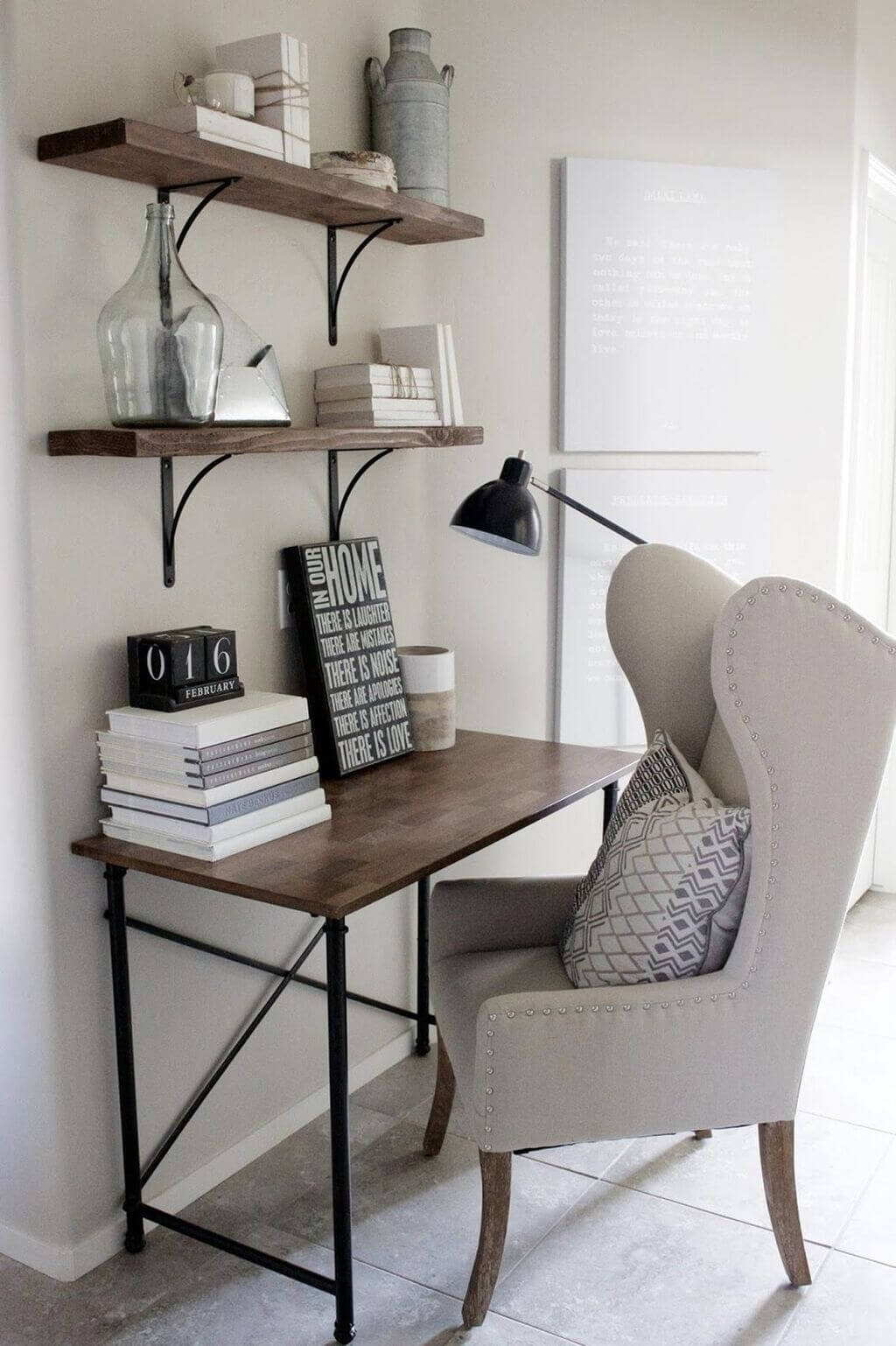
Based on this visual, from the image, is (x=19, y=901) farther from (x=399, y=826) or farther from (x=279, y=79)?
(x=279, y=79)

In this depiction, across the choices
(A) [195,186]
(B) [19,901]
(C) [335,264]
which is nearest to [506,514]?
(C) [335,264]

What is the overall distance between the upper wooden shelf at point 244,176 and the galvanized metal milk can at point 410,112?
0.32 feet

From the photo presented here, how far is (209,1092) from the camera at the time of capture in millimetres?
2268

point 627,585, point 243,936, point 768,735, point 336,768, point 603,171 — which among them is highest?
point 603,171

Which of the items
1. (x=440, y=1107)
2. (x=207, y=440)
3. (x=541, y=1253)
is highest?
(x=207, y=440)

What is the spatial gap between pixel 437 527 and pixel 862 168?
1432 mm

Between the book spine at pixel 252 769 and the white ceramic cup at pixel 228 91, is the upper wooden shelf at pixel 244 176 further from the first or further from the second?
the book spine at pixel 252 769

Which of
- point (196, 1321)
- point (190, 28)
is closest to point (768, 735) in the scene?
point (196, 1321)

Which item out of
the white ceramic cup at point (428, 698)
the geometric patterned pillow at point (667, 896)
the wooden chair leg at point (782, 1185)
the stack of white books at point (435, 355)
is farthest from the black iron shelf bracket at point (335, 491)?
the wooden chair leg at point (782, 1185)

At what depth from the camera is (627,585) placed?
7.70 feet

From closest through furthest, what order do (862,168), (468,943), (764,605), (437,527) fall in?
(764,605) < (468,943) < (437,527) < (862,168)

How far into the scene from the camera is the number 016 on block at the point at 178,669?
6.47 feet

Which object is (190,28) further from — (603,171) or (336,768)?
(336,768)

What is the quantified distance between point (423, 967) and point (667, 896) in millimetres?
Answer: 1024
